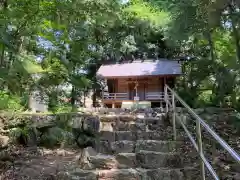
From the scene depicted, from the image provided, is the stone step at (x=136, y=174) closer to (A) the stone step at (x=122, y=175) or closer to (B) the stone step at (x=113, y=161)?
(A) the stone step at (x=122, y=175)

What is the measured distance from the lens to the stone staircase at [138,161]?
10.8ft

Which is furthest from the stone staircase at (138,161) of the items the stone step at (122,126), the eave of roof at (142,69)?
the eave of roof at (142,69)

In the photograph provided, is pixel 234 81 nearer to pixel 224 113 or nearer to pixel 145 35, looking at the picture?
pixel 224 113

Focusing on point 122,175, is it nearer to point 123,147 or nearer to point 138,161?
point 138,161

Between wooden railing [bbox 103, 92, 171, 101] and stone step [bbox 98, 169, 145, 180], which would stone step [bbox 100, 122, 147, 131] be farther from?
wooden railing [bbox 103, 92, 171, 101]

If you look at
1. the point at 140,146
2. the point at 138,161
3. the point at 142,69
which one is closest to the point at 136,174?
the point at 138,161

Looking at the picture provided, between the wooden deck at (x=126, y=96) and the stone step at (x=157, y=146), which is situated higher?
the wooden deck at (x=126, y=96)

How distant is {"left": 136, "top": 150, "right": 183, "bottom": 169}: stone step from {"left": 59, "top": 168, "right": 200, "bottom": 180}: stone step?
0.27 m

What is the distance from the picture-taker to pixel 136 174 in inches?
129

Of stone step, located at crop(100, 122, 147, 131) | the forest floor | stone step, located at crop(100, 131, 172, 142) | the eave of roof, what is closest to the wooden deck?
the eave of roof

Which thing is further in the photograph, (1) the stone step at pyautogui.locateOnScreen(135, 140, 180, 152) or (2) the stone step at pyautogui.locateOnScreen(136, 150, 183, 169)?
(1) the stone step at pyautogui.locateOnScreen(135, 140, 180, 152)

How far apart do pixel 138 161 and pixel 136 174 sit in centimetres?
48

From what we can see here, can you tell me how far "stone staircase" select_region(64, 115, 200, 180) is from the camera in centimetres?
329

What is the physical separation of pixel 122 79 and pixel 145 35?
10.9ft
